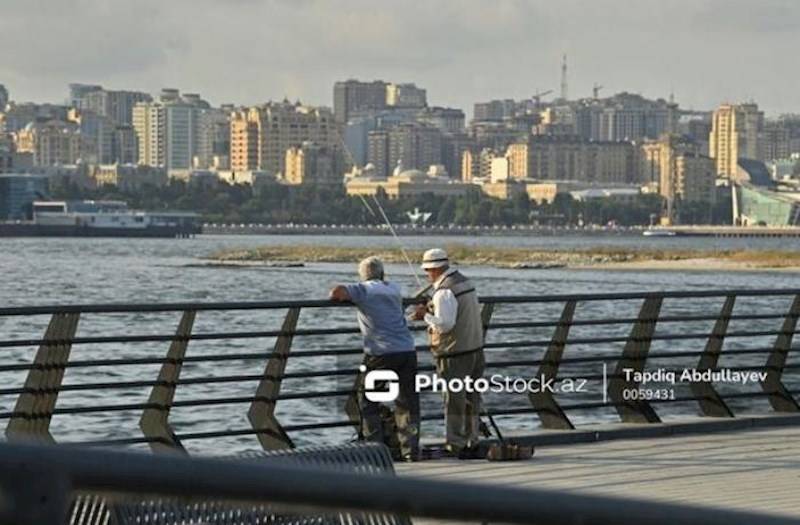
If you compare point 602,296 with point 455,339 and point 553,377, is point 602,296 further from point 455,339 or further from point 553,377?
point 455,339

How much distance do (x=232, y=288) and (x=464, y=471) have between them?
6597cm

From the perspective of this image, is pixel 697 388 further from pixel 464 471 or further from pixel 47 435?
pixel 47 435

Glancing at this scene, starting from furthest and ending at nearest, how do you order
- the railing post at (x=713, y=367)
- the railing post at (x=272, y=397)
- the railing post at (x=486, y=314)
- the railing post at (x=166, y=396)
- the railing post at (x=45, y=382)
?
the railing post at (x=713, y=367), the railing post at (x=486, y=314), the railing post at (x=272, y=397), the railing post at (x=166, y=396), the railing post at (x=45, y=382)

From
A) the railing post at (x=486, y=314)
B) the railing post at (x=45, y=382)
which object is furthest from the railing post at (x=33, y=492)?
the railing post at (x=486, y=314)

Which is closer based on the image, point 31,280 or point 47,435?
point 47,435

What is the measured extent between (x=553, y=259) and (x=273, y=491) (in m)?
117

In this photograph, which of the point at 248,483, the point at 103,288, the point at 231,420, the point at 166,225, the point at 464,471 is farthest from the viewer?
the point at 166,225

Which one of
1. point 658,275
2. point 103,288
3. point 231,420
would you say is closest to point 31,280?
point 103,288

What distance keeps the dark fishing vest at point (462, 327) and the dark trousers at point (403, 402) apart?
32 centimetres

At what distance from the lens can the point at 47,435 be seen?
10875 millimetres

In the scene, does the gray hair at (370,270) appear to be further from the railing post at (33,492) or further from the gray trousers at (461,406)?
the railing post at (33,492)

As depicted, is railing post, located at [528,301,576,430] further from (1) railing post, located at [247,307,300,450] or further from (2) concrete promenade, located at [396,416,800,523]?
(1) railing post, located at [247,307,300,450]

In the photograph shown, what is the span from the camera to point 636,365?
14.1 meters

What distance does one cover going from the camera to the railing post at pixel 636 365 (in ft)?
45.4
